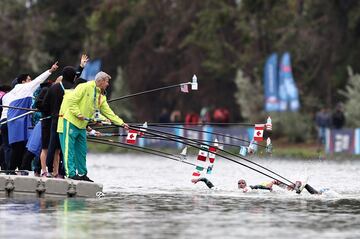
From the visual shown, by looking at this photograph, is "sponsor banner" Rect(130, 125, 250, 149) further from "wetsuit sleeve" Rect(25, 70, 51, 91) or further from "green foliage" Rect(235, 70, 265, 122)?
"wetsuit sleeve" Rect(25, 70, 51, 91)

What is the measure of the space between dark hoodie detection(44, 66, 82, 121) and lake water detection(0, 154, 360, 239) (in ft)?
5.64

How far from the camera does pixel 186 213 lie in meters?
17.8

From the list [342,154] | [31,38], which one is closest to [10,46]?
[31,38]

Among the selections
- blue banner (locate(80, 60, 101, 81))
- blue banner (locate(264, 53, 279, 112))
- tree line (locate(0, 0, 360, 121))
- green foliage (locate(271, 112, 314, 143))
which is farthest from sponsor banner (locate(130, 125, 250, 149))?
blue banner (locate(80, 60, 101, 81))

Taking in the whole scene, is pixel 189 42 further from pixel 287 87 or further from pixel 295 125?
pixel 287 87

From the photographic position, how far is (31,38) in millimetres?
70250

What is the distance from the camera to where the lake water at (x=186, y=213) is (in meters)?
15.2

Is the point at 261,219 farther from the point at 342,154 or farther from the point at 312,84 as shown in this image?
the point at 312,84

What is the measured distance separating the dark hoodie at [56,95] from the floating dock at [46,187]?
1304 mm

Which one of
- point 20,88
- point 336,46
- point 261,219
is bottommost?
point 261,219

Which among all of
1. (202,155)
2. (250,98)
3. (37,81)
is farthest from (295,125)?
(37,81)

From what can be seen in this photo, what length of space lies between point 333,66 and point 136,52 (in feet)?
40.3

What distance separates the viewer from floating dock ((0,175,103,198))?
20562 millimetres

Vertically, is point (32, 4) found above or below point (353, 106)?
above
